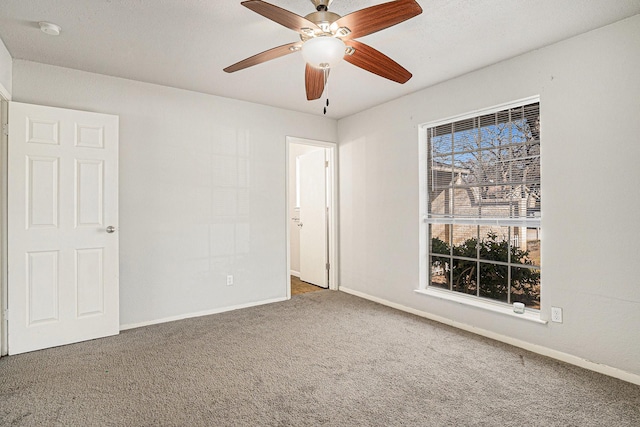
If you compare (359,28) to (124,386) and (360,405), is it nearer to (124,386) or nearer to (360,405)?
(360,405)

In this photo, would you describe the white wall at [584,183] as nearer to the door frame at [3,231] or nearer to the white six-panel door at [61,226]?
the white six-panel door at [61,226]

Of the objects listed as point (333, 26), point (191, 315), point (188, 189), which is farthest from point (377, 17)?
point (191, 315)

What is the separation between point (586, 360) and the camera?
8.31 feet

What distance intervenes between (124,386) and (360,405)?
1.53m

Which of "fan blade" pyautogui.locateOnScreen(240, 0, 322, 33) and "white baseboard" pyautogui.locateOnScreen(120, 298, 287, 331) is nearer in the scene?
"fan blade" pyautogui.locateOnScreen(240, 0, 322, 33)

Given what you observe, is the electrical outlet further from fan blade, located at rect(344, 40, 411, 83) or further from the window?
fan blade, located at rect(344, 40, 411, 83)

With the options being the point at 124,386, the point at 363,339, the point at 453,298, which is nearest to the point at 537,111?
the point at 453,298

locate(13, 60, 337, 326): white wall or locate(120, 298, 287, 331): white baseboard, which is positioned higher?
locate(13, 60, 337, 326): white wall

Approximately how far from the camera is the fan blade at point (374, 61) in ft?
6.83

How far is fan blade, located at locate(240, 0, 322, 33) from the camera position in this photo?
1640 mm

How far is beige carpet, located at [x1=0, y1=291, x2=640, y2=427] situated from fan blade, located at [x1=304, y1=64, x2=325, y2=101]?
2.03 meters

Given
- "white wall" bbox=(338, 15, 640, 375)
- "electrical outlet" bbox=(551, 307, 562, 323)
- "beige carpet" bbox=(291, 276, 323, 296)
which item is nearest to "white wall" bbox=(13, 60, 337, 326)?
"beige carpet" bbox=(291, 276, 323, 296)

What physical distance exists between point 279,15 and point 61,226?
2555 mm

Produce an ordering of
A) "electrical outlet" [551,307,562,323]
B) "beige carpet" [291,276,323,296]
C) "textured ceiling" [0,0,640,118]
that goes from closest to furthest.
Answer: "textured ceiling" [0,0,640,118]
"electrical outlet" [551,307,562,323]
"beige carpet" [291,276,323,296]
